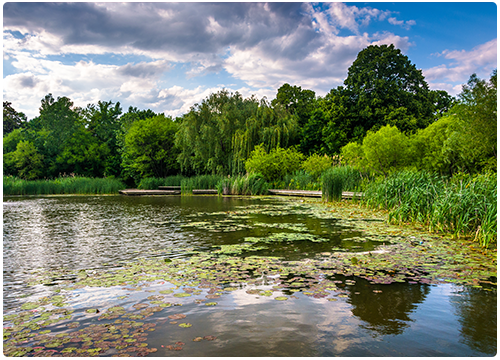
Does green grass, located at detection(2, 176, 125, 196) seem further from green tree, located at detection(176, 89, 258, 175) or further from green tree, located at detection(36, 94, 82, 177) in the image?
green tree, located at detection(36, 94, 82, 177)

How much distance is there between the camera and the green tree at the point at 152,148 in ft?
95.6

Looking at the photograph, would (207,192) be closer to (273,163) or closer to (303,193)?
(273,163)

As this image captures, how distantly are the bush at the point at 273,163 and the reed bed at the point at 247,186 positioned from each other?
0.97 meters

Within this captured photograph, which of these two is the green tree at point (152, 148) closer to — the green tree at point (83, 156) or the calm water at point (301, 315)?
the green tree at point (83, 156)

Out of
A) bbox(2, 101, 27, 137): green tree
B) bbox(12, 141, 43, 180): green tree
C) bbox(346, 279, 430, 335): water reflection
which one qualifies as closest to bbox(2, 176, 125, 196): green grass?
bbox(12, 141, 43, 180): green tree

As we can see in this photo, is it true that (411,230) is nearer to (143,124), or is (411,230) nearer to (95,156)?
(143,124)

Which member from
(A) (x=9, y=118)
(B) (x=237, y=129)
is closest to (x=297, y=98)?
(B) (x=237, y=129)

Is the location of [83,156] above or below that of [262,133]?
below

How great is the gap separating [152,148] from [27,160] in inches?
463

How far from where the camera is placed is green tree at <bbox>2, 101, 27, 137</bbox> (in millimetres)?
43744

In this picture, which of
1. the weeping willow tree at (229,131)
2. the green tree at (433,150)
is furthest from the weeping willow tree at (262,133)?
the green tree at (433,150)

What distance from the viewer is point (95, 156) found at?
109 ft

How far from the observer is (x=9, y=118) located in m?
44.2

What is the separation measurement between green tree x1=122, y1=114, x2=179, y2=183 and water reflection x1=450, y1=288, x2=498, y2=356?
26820mm
